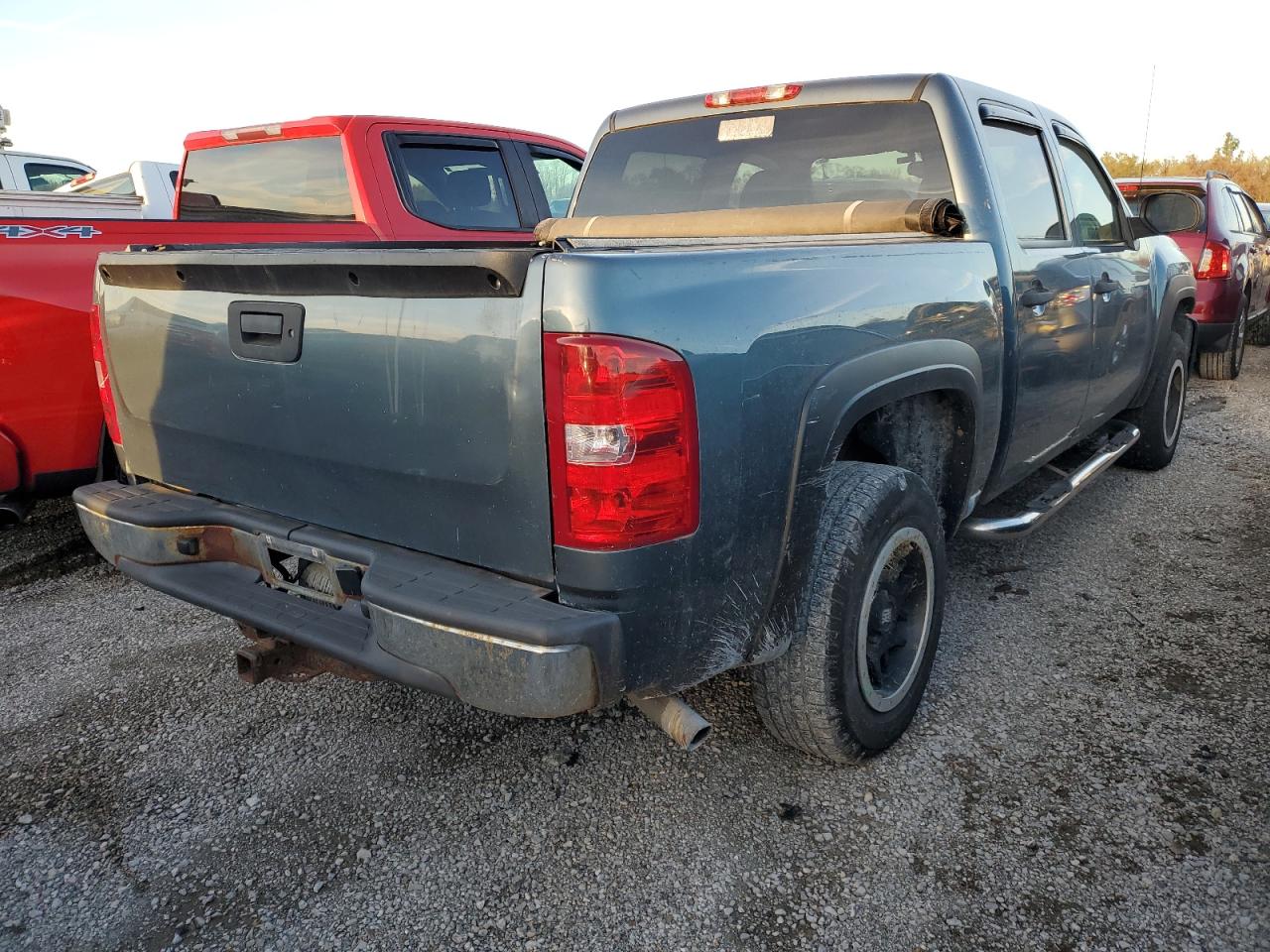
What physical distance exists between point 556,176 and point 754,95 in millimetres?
2682

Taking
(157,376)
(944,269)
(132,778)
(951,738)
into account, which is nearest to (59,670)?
(132,778)

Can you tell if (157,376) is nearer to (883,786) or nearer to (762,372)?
(762,372)

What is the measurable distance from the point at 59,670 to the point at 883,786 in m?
2.88

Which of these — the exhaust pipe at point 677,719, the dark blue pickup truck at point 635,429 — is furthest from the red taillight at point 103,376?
the exhaust pipe at point 677,719

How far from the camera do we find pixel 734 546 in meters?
2.01

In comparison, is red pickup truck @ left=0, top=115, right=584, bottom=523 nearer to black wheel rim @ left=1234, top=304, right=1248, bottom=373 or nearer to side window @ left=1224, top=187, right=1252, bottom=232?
side window @ left=1224, top=187, right=1252, bottom=232

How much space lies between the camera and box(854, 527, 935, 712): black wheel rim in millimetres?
2625

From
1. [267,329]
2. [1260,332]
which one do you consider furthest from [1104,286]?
[1260,332]

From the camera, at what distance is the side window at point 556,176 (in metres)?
5.86

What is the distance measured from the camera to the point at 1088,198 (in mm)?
4219

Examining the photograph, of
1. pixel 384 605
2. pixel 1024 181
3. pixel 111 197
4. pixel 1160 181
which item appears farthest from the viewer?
pixel 1160 181

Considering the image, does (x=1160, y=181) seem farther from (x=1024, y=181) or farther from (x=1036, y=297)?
(x=1036, y=297)

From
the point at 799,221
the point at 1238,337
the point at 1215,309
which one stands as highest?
the point at 799,221

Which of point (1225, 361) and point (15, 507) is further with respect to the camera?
point (1225, 361)
